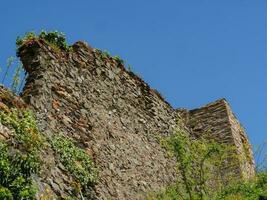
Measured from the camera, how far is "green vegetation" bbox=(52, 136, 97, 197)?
28.6 ft

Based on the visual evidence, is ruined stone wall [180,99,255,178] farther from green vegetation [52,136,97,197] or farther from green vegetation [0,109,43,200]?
green vegetation [0,109,43,200]

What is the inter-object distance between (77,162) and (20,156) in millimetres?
1822

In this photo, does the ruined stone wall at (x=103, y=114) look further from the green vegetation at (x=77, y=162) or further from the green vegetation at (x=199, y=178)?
the green vegetation at (x=199, y=178)

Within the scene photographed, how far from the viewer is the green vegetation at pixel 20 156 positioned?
6.84 meters

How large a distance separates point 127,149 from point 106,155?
0.99 meters

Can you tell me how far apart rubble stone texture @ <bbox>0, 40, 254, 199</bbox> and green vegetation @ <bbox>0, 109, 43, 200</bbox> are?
0.27 meters

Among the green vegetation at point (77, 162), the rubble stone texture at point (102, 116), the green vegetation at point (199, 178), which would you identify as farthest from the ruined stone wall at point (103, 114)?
the green vegetation at point (199, 178)

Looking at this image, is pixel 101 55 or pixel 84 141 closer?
pixel 84 141

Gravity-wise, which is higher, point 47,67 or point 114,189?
point 47,67

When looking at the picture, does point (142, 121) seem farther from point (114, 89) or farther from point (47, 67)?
point (47, 67)

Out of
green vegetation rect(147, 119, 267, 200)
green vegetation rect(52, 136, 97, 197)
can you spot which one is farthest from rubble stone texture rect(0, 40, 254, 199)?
green vegetation rect(147, 119, 267, 200)

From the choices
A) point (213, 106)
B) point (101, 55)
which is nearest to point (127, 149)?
point (101, 55)

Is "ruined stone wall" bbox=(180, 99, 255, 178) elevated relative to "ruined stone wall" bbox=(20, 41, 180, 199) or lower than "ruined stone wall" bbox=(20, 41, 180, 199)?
elevated

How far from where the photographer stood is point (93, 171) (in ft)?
30.6
